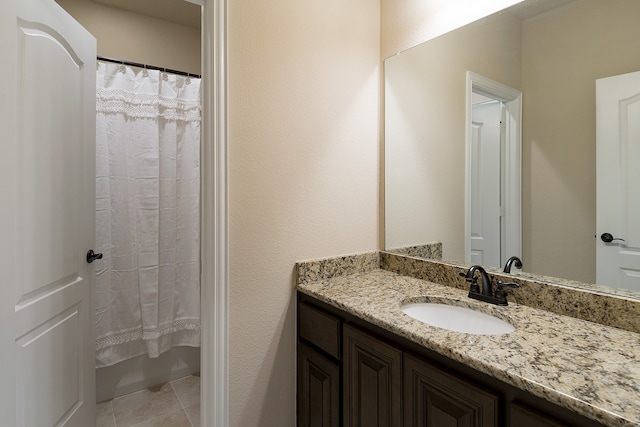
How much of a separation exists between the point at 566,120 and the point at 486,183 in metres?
0.34

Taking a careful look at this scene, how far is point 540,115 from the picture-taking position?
115 cm

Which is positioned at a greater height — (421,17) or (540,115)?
(421,17)

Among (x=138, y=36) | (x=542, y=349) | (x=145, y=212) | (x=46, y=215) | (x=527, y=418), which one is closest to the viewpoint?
(x=527, y=418)

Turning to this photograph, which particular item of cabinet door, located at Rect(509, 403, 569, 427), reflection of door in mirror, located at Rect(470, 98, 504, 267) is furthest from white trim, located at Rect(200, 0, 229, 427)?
reflection of door in mirror, located at Rect(470, 98, 504, 267)

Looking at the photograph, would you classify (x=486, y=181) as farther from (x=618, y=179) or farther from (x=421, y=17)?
(x=421, y=17)

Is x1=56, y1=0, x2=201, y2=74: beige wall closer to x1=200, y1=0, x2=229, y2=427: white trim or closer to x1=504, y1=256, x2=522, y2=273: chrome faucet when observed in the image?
x1=200, y1=0, x2=229, y2=427: white trim

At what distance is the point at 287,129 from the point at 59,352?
1.31 m

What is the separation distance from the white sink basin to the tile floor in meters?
1.43

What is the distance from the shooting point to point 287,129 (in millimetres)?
1361

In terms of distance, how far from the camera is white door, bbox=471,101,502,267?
1.29 metres

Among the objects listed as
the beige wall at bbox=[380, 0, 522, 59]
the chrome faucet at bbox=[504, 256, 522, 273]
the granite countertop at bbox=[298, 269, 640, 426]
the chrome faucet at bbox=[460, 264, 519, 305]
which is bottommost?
the granite countertop at bbox=[298, 269, 640, 426]

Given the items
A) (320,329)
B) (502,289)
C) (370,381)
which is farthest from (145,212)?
(502,289)

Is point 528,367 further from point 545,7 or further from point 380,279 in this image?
point 545,7

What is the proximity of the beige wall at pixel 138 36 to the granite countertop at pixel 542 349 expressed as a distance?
82.3 inches
